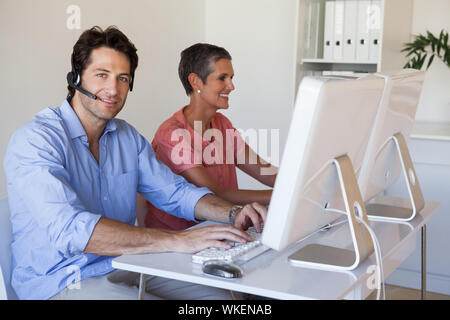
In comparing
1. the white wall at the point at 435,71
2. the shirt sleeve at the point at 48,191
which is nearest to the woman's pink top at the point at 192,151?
the shirt sleeve at the point at 48,191

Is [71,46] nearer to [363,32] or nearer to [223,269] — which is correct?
[363,32]

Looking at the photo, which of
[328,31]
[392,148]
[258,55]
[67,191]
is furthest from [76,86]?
[258,55]

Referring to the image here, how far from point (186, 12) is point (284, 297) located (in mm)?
2988

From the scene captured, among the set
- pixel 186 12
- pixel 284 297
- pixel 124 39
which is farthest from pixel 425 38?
pixel 284 297

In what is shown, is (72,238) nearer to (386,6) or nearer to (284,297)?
(284,297)

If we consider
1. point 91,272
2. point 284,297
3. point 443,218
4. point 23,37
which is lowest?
point 443,218

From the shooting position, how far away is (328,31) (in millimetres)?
3436

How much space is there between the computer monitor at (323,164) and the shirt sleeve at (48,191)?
510 mm

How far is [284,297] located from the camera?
1158 millimetres

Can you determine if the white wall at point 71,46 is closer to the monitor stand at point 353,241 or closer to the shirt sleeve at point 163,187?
the shirt sleeve at point 163,187

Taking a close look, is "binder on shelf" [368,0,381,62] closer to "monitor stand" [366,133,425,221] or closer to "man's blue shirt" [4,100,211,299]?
"monitor stand" [366,133,425,221]

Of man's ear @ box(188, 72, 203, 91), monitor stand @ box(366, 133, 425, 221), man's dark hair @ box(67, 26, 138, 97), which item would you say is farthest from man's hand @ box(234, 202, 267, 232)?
man's ear @ box(188, 72, 203, 91)

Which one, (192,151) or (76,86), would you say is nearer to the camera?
(76,86)

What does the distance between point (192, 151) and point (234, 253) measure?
0.91 metres
